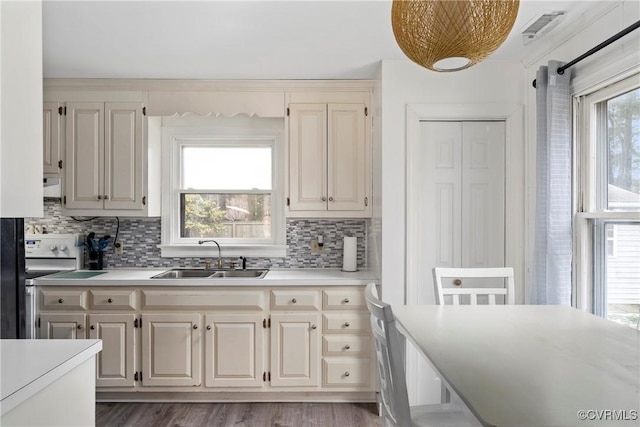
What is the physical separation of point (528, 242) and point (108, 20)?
2901mm

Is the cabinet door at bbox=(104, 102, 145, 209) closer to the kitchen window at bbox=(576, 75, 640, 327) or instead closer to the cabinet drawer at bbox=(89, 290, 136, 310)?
the cabinet drawer at bbox=(89, 290, 136, 310)

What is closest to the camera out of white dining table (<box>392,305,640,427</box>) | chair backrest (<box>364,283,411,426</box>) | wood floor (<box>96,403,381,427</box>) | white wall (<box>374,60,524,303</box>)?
white dining table (<box>392,305,640,427</box>)

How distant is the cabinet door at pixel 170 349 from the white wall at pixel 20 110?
1.99 meters

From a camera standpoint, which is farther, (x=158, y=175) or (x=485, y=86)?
(x=158, y=175)

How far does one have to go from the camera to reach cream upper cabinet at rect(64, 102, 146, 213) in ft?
10.6

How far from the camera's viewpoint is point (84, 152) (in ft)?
10.6

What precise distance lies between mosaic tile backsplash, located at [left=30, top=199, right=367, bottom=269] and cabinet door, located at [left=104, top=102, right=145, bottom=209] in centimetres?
38

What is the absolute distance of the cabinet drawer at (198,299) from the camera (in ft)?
9.77

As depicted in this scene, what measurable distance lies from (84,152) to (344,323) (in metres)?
2.39

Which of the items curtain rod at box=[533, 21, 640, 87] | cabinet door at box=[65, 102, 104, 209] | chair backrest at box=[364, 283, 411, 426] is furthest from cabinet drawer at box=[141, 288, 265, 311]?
curtain rod at box=[533, 21, 640, 87]

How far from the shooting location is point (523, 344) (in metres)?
1.44

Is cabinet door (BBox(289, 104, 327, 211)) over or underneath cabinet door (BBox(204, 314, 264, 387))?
over

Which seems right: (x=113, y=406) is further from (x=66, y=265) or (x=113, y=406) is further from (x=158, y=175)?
(x=158, y=175)

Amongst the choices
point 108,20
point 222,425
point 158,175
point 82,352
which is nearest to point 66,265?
point 158,175
